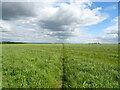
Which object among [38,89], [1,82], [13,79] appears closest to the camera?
[38,89]

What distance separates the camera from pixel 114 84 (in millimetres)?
7168

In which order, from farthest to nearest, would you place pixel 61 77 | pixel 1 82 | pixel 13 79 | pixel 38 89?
pixel 61 77 < pixel 13 79 < pixel 1 82 < pixel 38 89

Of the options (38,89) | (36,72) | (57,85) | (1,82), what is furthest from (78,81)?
(1,82)

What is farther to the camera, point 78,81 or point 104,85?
point 78,81

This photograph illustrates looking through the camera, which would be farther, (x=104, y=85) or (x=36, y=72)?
(x=36, y=72)

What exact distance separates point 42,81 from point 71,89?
2.29m

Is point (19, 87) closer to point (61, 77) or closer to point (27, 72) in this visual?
point (27, 72)

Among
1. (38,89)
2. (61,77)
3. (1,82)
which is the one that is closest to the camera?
(38,89)

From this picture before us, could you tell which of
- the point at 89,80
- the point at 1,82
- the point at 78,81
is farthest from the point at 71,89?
the point at 1,82

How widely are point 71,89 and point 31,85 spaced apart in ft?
9.19

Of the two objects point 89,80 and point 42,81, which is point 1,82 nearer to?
point 42,81

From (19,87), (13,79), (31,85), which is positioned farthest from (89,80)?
(13,79)

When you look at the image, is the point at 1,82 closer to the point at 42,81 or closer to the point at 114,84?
the point at 42,81

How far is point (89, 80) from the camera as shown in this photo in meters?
7.86
